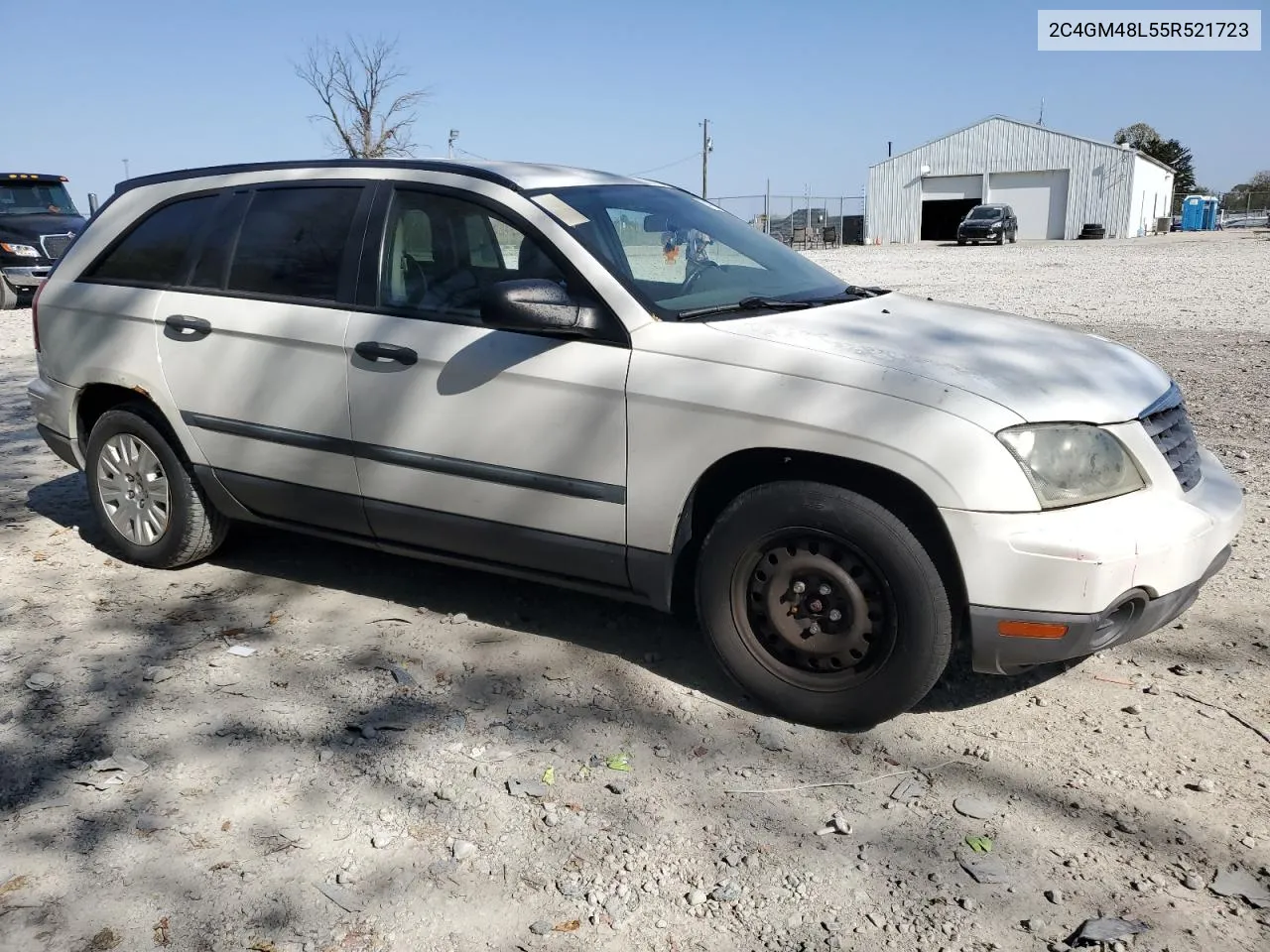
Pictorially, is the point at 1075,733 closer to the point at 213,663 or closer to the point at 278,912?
the point at 278,912

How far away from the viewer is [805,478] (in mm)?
3299

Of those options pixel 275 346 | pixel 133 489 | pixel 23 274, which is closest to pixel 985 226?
pixel 23 274

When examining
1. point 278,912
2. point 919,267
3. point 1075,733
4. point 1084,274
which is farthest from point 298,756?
point 919,267

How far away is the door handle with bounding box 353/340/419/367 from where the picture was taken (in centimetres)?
383

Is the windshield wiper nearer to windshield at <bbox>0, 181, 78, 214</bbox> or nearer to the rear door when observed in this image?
the rear door

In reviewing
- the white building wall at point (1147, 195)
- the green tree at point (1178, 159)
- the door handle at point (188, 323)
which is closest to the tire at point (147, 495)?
the door handle at point (188, 323)

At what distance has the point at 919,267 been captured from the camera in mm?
26484

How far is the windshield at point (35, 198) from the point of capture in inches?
701

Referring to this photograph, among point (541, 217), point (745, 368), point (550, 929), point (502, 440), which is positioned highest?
point (541, 217)

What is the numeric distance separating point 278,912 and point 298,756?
29.5 inches

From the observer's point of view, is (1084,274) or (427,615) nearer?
(427,615)

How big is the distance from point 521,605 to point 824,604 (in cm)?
158

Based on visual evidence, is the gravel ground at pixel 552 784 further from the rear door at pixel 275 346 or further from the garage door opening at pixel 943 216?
the garage door opening at pixel 943 216

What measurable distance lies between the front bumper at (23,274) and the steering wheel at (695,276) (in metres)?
16.7
